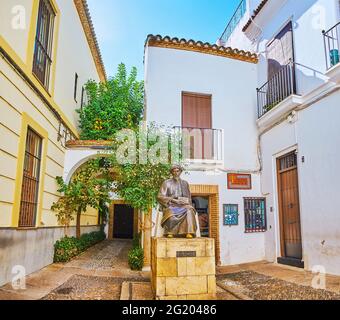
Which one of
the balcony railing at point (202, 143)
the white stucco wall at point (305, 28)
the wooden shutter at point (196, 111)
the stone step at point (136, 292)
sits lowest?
the stone step at point (136, 292)

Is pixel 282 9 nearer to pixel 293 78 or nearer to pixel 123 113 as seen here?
pixel 293 78

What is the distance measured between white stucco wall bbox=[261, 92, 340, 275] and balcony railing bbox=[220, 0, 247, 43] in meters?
5.63

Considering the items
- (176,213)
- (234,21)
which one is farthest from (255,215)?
(234,21)

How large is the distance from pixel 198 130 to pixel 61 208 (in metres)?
4.44

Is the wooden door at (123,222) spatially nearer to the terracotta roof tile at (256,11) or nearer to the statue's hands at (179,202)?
the terracotta roof tile at (256,11)

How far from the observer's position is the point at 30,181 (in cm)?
679

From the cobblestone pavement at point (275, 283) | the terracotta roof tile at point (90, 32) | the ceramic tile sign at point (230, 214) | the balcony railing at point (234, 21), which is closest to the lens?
the cobblestone pavement at point (275, 283)

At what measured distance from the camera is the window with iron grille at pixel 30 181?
6430 mm

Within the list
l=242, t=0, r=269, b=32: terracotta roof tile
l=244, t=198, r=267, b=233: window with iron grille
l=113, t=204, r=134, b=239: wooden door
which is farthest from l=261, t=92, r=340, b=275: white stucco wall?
l=113, t=204, r=134, b=239: wooden door

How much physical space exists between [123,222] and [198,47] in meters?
11.6

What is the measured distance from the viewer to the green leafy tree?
28.2 feet

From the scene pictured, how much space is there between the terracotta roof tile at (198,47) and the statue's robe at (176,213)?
546cm

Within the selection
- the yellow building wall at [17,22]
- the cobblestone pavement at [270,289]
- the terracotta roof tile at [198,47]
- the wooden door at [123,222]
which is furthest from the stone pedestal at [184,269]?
the wooden door at [123,222]

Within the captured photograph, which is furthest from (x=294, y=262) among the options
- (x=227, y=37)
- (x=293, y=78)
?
(x=227, y=37)
